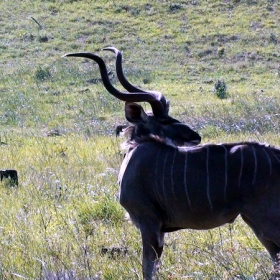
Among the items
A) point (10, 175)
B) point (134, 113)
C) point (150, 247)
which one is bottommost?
point (10, 175)

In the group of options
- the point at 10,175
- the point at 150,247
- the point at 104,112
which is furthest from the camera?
the point at 104,112

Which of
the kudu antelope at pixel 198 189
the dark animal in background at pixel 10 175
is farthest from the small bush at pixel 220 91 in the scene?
the kudu antelope at pixel 198 189

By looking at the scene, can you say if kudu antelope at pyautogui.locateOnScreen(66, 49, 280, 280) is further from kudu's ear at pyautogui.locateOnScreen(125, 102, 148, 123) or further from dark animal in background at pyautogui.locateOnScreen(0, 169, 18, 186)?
dark animal in background at pyautogui.locateOnScreen(0, 169, 18, 186)

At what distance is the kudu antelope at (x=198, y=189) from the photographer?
14.0 ft

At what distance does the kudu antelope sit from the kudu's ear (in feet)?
1.44

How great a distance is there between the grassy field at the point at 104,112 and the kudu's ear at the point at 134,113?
91 centimetres

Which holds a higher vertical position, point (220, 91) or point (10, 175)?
point (10, 175)

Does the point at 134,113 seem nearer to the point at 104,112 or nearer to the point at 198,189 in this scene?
the point at 198,189

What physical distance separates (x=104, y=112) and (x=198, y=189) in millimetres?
12001

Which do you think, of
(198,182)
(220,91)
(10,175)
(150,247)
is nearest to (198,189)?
(198,182)

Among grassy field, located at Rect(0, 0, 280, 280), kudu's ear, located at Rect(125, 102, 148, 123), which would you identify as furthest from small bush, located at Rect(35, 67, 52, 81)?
kudu's ear, located at Rect(125, 102, 148, 123)

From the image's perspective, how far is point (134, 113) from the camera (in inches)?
A: 216

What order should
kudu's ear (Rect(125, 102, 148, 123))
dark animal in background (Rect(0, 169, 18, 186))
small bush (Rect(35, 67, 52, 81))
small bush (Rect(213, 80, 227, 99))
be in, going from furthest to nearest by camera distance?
small bush (Rect(35, 67, 52, 81)) < small bush (Rect(213, 80, 227, 99)) < dark animal in background (Rect(0, 169, 18, 186)) < kudu's ear (Rect(125, 102, 148, 123))

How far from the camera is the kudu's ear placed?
541 centimetres
